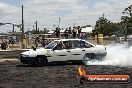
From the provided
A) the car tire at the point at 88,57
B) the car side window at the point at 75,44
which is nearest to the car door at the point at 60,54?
the car side window at the point at 75,44

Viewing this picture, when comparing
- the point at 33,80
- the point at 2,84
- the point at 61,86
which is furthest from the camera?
the point at 33,80

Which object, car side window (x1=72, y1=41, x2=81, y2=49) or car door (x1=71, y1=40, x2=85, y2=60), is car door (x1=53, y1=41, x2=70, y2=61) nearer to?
car door (x1=71, y1=40, x2=85, y2=60)

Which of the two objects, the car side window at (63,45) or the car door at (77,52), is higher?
the car side window at (63,45)

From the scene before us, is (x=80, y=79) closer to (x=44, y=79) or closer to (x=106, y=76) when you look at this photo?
(x=106, y=76)

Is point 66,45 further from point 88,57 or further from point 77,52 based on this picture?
point 88,57

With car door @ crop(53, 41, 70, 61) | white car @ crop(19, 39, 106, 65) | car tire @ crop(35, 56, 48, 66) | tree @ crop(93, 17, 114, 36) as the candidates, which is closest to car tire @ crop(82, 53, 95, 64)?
white car @ crop(19, 39, 106, 65)

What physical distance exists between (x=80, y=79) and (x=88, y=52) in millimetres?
14269

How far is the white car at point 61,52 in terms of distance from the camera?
1912 cm

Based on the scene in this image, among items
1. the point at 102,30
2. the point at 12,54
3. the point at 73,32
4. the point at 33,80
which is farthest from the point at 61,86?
the point at 102,30

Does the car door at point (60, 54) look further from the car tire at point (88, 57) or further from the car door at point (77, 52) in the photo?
the car tire at point (88, 57)

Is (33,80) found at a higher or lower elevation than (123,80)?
lower

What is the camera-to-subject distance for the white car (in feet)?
62.7

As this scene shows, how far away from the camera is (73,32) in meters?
31.6

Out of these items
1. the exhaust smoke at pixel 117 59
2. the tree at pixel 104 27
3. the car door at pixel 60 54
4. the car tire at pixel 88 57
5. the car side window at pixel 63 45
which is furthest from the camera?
the tree at pixel 104 27
